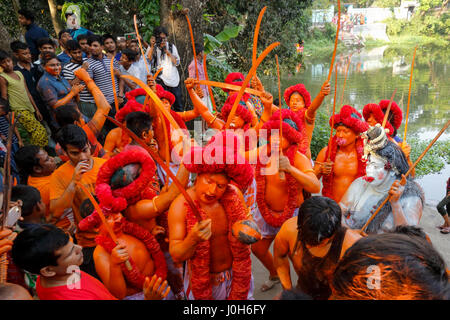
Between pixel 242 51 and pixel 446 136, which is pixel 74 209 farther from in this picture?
pixel 446 136

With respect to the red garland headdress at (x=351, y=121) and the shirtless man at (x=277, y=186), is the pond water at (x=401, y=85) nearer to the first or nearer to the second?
the red garland headdress at (x=351, y=121)

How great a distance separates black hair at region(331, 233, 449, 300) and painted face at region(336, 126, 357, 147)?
2111 millimetres

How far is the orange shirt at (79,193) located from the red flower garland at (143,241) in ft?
1.76

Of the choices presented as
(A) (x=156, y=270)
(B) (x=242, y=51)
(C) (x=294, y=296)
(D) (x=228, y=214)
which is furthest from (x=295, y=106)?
(B) (x=242, y=51)

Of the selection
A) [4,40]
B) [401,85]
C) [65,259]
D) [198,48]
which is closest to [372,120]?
[65,259]

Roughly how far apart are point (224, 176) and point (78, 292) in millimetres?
1032

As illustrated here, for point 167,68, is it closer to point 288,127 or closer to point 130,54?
point 130,54

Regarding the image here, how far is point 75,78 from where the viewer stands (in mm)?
4562

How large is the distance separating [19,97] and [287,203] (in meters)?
3.82

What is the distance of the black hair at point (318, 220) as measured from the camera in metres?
1.82

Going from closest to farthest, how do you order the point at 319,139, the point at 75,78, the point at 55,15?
the point at 75,78
the point at 319,139
the point at 55,15

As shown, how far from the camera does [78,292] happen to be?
1.60 metres

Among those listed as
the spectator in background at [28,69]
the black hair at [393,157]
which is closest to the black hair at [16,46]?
the spectator in background at [28,69]

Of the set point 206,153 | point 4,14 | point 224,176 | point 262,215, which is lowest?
point 262,215
